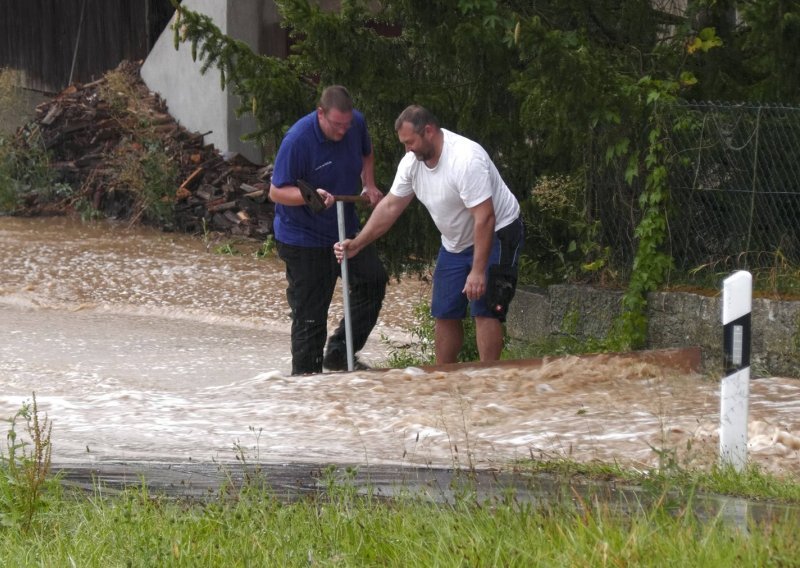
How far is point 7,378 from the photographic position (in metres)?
9.35

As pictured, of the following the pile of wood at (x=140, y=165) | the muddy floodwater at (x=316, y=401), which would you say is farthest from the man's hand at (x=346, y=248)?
the pile of wood at (x=140, y=165)

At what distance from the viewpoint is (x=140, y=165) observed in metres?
17.0

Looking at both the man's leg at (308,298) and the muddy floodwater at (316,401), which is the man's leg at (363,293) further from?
the muddy floodwater at (316,401)

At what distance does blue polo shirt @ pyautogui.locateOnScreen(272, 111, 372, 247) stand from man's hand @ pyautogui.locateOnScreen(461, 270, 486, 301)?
127cm

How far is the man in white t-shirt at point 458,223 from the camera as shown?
304 inches

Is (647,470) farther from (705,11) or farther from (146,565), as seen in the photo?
(705,11)

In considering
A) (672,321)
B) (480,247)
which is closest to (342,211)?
(480,247)

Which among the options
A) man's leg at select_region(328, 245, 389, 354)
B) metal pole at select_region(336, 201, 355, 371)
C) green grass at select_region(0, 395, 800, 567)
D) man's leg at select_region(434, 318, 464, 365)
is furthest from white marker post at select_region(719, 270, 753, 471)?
man's leg at select_region(328, 245, 389, 354)

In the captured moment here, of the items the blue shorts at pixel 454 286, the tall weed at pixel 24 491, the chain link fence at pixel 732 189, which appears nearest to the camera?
the tall weed at pixel 24 491

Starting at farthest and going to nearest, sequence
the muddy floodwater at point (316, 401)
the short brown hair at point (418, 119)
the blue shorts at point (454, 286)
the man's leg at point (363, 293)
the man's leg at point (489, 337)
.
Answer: the man's leg at point (363, 293) → the man's leg at point (489, 337) → the blue shorts at point (454, 286) → the short brown hair at point (418, 119) → the muddy floodwater at point (316, 401)

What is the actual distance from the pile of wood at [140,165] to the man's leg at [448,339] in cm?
775

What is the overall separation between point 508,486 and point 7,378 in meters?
5.46

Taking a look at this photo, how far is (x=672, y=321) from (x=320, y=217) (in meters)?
2.42

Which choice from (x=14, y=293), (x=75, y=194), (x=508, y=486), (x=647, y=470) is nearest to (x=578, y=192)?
(x=647, y=470)
